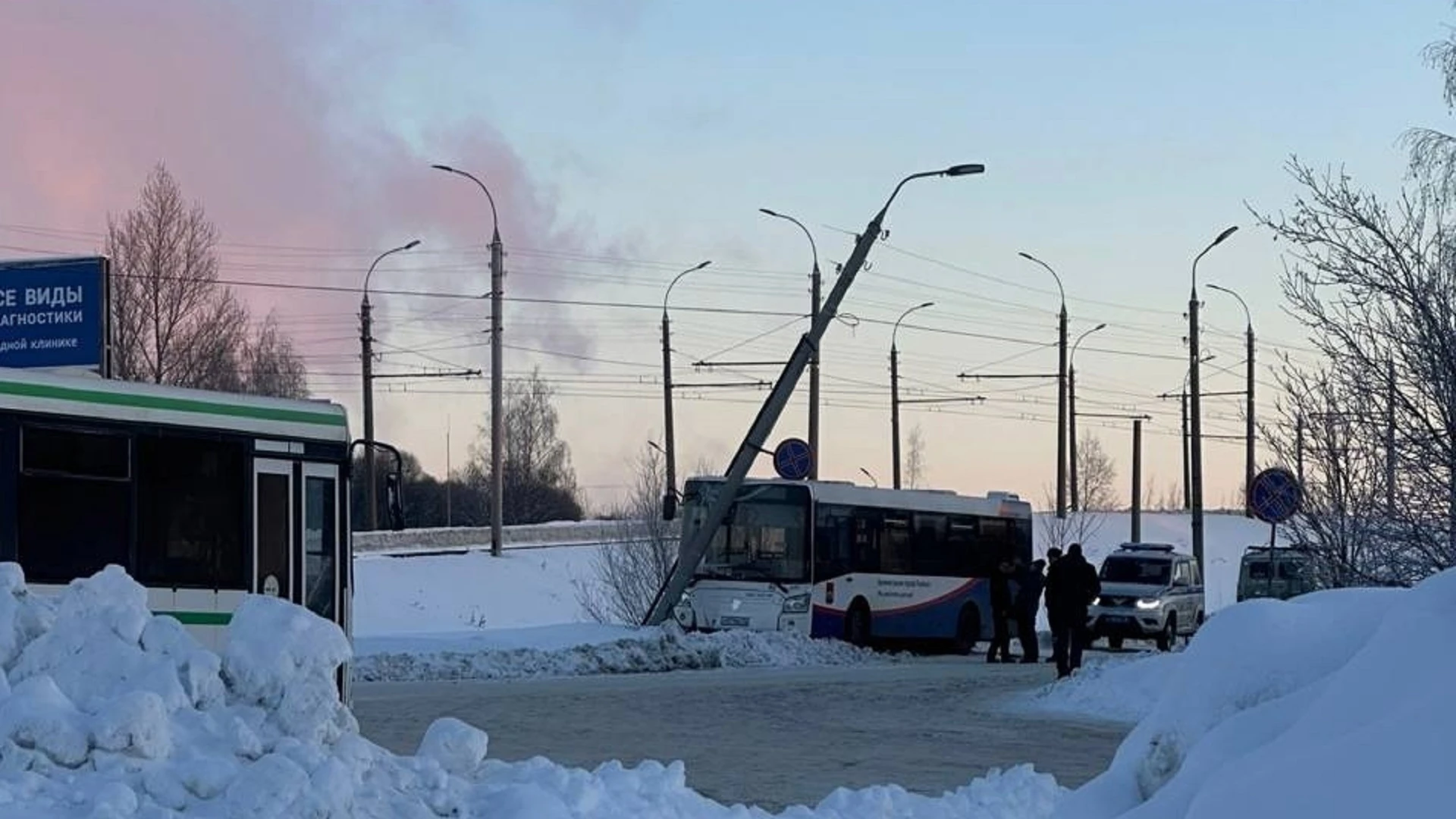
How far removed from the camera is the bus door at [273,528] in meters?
16.7

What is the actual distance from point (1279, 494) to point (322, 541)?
1072cm

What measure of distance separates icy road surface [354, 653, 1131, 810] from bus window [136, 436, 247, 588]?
2.13 metres

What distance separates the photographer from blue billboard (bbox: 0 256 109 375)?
28.5 metres

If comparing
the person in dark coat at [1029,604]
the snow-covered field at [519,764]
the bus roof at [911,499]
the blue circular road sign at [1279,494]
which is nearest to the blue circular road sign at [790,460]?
the bus roof at [911,499]

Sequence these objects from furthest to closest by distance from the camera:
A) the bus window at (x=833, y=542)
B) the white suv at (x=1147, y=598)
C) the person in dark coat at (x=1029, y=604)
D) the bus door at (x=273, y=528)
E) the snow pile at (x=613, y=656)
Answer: the white suv at (x=1147, y=598) < the bus window at (x=833, y=542) < the person in dark coat at (x=1029, y=604) < the snow pile at (x=613, y=656) < the bus door at (x=273, y=528)

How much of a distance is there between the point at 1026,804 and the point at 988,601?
27.3 meters

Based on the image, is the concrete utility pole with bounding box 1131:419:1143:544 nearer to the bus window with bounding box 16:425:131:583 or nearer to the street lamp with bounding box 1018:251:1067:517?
the street lamp with bounding box 1018:251:1067:517

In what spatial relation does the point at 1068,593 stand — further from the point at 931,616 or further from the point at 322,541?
the point at 322,541

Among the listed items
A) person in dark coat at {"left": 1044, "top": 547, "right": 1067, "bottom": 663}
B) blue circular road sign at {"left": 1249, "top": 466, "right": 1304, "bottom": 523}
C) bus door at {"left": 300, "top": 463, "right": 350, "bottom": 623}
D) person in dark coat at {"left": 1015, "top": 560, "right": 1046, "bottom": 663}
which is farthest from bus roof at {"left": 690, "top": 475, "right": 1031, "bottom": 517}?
bus door at {"left": 300, "top": 463, "right": 350, "bottom": 623}

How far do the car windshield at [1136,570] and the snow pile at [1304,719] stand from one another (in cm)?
3571

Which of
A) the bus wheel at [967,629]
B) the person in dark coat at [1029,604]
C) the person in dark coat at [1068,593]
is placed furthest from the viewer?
the bus wheel at [967,629]

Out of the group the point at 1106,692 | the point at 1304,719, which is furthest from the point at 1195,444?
the point at 1304,719

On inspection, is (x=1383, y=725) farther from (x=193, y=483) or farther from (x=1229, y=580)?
(x=1229, y=580)

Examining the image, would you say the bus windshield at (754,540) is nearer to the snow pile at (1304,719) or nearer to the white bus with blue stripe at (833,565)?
the white bus with blue stripe at (833,565)
